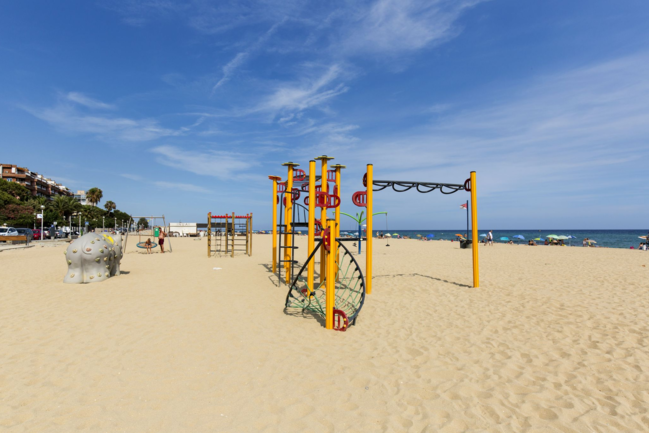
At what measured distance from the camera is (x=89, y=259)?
386 inches

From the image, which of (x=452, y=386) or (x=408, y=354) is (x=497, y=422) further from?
(x=408, y=354)

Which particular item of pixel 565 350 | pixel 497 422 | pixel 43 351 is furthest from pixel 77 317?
pixel 565 350

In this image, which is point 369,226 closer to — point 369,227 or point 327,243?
point 369,227

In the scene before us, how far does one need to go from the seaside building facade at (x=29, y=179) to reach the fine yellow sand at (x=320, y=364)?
76.2 metres

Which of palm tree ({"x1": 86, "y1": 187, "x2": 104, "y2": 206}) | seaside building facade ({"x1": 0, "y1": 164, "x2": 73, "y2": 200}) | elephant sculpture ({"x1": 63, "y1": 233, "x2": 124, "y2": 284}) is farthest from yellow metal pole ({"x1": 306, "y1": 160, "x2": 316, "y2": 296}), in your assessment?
palm tree ({"x1": 86, "y1": 187, "x2": 104, "y2": 206})

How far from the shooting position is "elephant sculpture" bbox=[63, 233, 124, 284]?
31.8 feet

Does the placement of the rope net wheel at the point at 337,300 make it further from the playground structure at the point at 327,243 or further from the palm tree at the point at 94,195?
the palm tree at the point at 94,195

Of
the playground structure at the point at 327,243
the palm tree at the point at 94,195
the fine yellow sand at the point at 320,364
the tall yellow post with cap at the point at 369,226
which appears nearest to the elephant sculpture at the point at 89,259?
the fine yellow sand at the point at 320,364

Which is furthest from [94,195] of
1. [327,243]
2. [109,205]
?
[327,243]

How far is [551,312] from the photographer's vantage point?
677cm

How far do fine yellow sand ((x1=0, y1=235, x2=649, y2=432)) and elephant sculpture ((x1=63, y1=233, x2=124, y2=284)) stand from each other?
1562 mm

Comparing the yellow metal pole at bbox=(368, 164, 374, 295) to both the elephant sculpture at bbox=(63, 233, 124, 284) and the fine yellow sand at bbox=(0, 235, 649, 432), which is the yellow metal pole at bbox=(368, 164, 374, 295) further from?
the elephant sculpture at bbox=(63, 233, 124, 284)

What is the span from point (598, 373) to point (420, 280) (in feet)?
21.6

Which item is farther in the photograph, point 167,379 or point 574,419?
point 167,379
